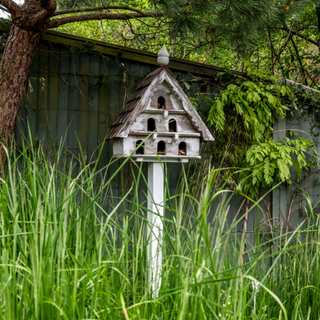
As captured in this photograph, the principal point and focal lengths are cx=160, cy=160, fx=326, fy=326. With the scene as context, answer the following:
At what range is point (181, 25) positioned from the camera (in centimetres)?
241

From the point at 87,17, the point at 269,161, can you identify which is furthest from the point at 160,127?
the point at 269,161

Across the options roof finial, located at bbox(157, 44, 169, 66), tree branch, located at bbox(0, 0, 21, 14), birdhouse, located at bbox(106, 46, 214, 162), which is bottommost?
birdhouse, located at bbox(106, 46, 214, 162)

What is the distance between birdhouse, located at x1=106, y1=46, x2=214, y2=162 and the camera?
2422 mm

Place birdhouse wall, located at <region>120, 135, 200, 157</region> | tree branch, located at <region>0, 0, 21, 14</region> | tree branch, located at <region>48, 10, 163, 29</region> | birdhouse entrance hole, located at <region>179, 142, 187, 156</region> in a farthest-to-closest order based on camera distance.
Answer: birdhouse entrance hole, located at <region>179, 142, 187, 156</region>, tree branch, located at <region>48, 10, 163, 29</region>, birdhouse wall, located at <region>120, 135, 200, 157</region>, tree branch, located at <region>0, 0, 21, 14</region>

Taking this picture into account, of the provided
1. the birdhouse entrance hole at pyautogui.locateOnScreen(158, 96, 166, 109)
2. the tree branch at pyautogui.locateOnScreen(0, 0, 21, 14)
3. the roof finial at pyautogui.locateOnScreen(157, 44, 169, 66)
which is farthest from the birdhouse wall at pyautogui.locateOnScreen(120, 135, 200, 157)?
the tree branch at pyautogui.locateOnScreen(0, 0, 21, 14)

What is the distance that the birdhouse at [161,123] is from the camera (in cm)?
242

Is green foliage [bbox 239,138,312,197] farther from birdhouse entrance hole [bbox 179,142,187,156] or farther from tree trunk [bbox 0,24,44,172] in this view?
tree trunk [bbox 0,24,44,172]

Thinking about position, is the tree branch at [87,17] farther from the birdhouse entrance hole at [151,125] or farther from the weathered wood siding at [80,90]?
the birdhouse entrance hole at [151,125]

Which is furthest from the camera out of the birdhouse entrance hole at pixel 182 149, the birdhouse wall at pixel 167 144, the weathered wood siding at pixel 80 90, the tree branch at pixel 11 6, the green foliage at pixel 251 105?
→ the green foliage at pixel 251 105

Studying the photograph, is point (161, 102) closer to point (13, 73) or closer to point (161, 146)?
point (161, 146)

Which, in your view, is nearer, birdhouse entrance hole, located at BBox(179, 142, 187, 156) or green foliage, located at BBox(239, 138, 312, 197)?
birdhouse entrance hole, located at BBox(179, 142, 187, 156)

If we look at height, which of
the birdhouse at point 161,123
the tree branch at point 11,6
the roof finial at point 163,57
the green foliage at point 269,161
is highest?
the tree branch at point 11,6

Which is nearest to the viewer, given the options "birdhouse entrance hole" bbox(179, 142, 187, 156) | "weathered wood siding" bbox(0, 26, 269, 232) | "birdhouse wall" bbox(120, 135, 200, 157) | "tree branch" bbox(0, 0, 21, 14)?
"tree branch" bbox(0, 0, 21, 14)

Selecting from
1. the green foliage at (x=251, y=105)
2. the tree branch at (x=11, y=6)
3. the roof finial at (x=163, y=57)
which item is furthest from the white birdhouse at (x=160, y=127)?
the tree branch at (x=11, y=6)
